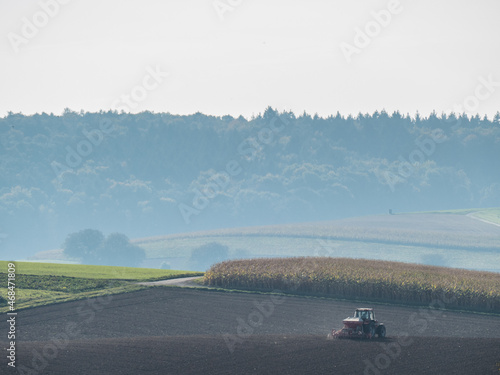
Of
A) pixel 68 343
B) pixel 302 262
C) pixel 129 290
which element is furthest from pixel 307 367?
pixel 302 262

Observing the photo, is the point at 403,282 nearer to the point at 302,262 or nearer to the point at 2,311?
the point at 302,262

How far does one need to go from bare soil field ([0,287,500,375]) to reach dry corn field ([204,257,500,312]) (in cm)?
165

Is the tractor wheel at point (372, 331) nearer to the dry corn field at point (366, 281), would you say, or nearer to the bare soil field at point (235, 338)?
the bare soil field at point (235, 338)

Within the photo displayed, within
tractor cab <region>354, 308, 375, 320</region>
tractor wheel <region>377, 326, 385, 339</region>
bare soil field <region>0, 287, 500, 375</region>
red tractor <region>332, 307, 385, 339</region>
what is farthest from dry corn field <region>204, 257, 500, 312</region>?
red tractor <region>332, 307, 385, 339</region>

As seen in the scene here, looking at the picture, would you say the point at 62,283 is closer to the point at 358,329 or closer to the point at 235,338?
the point at 235,338

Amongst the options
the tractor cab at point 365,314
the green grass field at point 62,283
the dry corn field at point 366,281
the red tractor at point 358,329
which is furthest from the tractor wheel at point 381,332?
the green grass field at point 62,283

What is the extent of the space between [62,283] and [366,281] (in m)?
20.0

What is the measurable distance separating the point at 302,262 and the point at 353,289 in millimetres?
6360

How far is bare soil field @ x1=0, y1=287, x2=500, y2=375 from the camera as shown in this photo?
30.4 meters

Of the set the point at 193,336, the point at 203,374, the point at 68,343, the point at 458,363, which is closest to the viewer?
the point at 203,374

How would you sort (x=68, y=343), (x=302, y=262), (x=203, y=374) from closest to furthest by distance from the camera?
1. (x=203, y=374)
2. (x=68, y=343)
3. (x=302, y=262)

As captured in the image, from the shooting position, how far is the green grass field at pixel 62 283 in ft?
158

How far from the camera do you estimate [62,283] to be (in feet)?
179

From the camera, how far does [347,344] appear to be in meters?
35.1
